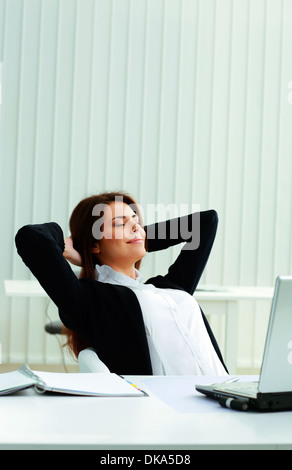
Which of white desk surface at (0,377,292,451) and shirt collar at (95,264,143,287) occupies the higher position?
shirt collar at (95,264,143,287)

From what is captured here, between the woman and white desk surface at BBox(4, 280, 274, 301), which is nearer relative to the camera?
the woman

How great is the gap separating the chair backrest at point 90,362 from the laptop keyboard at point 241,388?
478mm

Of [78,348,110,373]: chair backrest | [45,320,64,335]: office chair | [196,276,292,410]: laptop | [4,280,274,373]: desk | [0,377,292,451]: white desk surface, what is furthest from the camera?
[45,320,64,335]: office chair

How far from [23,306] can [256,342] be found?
5.25 feet

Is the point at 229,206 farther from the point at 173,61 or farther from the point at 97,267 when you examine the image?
the point at 97,267

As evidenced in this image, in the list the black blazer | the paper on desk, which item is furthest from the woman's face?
the paper on desk

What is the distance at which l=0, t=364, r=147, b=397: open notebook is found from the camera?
1.11 m

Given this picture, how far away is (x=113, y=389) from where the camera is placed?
3.80 ft

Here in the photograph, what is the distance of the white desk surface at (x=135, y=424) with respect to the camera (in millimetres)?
807

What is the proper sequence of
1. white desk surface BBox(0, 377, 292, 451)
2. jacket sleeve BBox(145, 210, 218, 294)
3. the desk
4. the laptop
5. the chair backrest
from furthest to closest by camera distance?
the desk
jacket sleeve BBox(145, 210, 218, 294)
the chair backrest
the laptop
white desk surface BBox(0, 377, 292, 451)

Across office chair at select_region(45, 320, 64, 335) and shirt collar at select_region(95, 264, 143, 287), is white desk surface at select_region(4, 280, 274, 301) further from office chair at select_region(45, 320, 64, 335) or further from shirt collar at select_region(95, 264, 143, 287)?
shirt collar at select_region(95, 264, 143, 287)

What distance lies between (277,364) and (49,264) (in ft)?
2.59

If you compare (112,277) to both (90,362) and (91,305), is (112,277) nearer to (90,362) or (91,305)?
(91,305)
